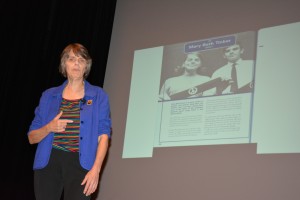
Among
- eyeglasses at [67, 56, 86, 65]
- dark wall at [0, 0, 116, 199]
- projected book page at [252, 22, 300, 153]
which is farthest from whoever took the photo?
dark wall at [0, 0, 116, 199]

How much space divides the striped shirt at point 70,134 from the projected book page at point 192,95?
1.74 meters

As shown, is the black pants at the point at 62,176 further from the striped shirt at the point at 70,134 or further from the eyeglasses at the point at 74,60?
the eyeglasses at the point at 74,60

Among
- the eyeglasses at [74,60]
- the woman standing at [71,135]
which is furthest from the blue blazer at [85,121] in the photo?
the eyeglasses at [74,60]

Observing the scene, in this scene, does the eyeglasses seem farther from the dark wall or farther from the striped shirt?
the dark wall

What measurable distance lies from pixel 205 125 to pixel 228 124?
0.20 m

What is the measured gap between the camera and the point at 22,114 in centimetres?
370

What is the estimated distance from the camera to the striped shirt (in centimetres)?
182

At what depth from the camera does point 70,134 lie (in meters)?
1.84

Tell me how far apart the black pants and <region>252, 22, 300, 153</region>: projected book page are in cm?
178

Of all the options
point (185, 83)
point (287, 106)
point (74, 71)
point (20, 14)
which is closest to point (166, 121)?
point (185, 83)

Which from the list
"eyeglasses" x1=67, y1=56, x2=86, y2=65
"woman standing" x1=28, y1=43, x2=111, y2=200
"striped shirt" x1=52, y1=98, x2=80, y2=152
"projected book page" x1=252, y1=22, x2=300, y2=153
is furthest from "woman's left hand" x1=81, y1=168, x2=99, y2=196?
"projected book page" x1=252, y1=22, x2=300, y2=153

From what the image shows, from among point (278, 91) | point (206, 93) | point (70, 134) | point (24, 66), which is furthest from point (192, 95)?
point (70, 134)

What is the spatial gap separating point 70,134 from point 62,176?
0.18m

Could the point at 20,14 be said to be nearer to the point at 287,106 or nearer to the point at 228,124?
the point at 228,124
